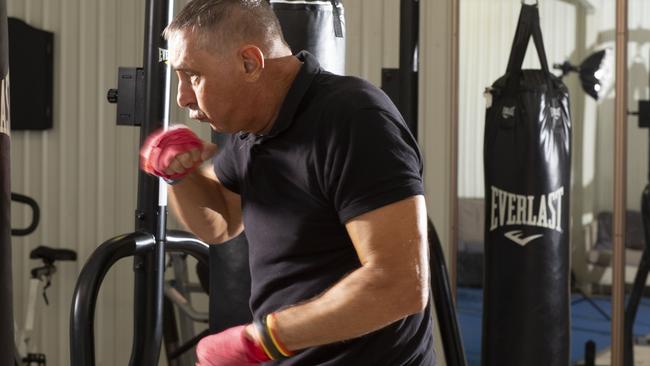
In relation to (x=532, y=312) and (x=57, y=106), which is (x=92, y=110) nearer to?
(x=57, y=106)

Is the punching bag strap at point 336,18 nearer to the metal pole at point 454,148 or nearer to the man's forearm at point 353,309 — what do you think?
the man's forearm at point 353,309

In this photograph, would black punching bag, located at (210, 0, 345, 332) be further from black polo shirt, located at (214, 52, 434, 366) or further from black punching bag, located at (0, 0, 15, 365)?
black punching bag, located at (0, 0, 15, 365)

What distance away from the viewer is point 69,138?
5031 millimetres

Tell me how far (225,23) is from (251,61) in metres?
0.09

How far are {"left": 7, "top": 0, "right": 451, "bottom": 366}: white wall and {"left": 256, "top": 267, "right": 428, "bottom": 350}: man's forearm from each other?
3.32 metres

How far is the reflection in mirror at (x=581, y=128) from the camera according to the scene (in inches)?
191

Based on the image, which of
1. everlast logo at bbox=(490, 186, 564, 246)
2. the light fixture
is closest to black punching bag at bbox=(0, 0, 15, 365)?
everlast logo at bbox=(490, 186, 564, 246)

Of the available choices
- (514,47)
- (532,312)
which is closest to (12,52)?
(514,47)

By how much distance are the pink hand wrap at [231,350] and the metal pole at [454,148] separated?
119 inches

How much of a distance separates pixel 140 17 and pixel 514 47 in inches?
85.7

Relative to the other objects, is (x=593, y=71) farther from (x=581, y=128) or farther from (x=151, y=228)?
(x=151, y=228)

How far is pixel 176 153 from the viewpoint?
75.7 inches

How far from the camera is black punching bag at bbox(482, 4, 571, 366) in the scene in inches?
146

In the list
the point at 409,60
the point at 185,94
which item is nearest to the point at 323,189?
the point at 185,94
